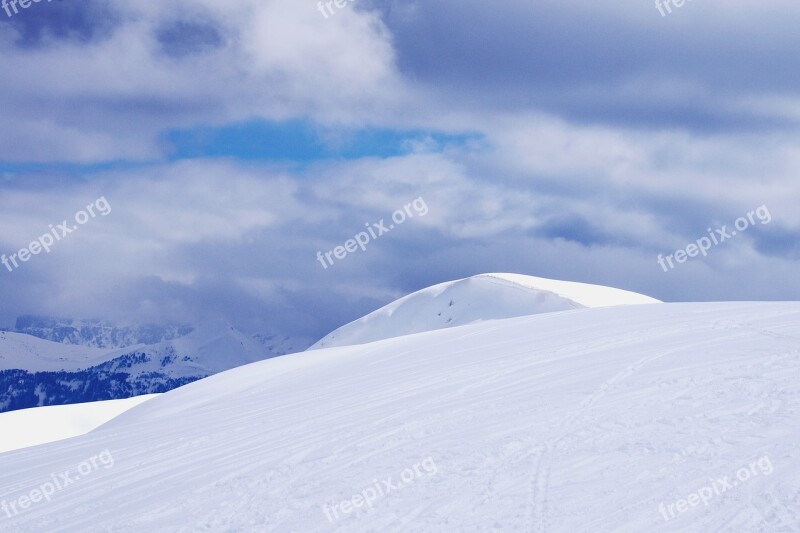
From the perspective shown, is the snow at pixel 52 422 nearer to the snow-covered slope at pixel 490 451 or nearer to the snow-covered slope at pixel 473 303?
the snow-covered slope at pixel 490 451

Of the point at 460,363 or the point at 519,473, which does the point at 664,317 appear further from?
the point at 519,473

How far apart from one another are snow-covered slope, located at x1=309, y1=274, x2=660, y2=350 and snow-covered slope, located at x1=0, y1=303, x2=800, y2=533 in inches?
2773

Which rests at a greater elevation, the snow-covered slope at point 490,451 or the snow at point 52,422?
the snow at point 52,422

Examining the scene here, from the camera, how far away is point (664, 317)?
70.3 ft

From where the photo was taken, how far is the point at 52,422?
39.9 meters
